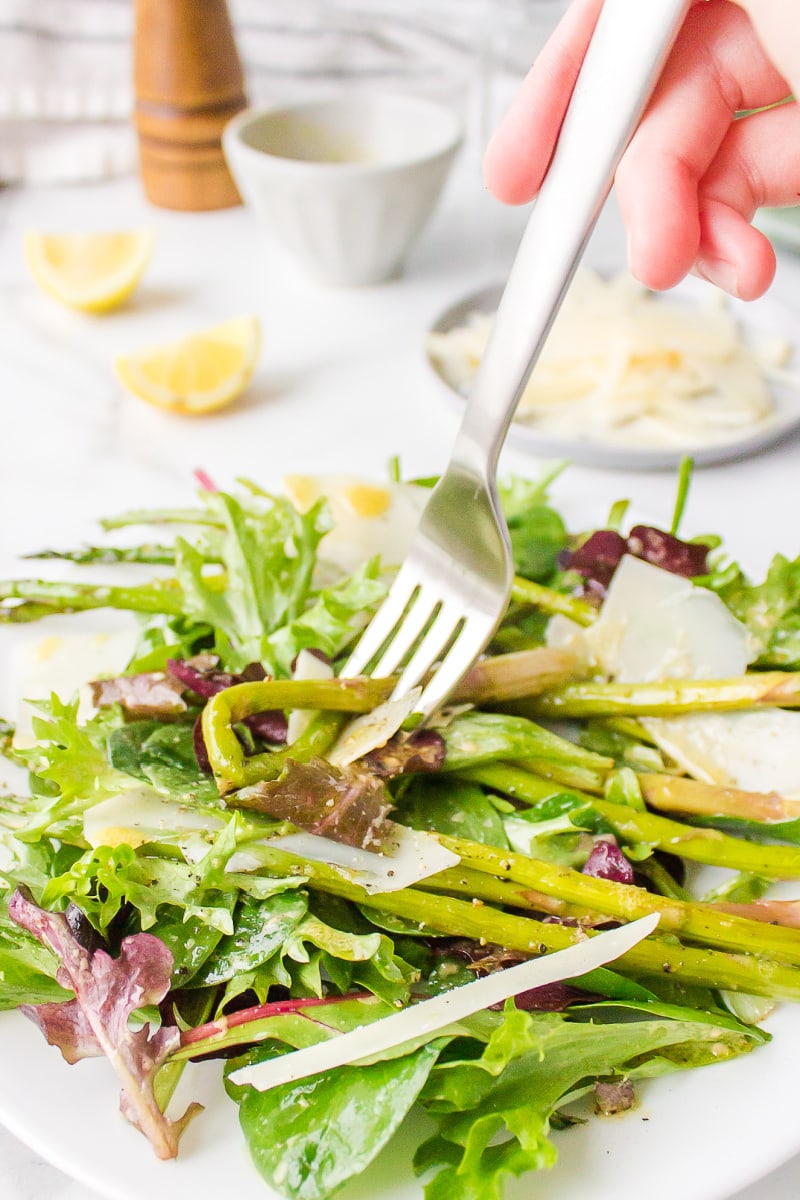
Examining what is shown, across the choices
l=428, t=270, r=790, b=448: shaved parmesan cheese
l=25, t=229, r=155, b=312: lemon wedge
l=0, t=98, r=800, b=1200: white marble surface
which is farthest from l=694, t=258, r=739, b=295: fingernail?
l=25, t=229, r=155, b=312: lemon wedge

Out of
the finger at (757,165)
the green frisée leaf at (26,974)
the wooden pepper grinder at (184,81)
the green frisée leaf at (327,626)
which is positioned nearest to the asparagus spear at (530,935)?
the green frisée leaf at (26,974)

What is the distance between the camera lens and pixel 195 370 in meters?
2.55

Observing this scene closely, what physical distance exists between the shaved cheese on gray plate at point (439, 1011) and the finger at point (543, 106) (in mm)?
806

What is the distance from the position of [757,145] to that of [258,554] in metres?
0.84

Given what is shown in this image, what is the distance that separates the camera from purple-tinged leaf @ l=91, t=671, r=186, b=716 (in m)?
1.41

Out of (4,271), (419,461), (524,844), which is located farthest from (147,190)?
(524,844)

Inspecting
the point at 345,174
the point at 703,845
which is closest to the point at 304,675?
the point at 703,845

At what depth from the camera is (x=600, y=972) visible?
114 cm

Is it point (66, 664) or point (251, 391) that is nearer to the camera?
point (66, 664)

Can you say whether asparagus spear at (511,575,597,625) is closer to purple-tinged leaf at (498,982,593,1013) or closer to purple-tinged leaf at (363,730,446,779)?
purple-tinged leaf at (363,730,446,779)

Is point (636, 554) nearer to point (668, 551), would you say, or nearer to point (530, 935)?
point (668, 551)

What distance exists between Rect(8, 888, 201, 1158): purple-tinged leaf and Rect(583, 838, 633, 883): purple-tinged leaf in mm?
478

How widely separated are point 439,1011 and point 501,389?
2.09 ft

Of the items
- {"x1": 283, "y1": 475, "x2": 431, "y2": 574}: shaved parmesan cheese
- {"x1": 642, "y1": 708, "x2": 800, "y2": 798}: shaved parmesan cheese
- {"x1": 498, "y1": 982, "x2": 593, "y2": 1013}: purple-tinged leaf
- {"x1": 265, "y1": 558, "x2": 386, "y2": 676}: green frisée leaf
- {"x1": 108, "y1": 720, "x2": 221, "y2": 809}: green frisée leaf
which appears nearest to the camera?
{"x1": 498, "y1": 982, "x2": 593, "y2": 1013}: purple-tinged leaf
